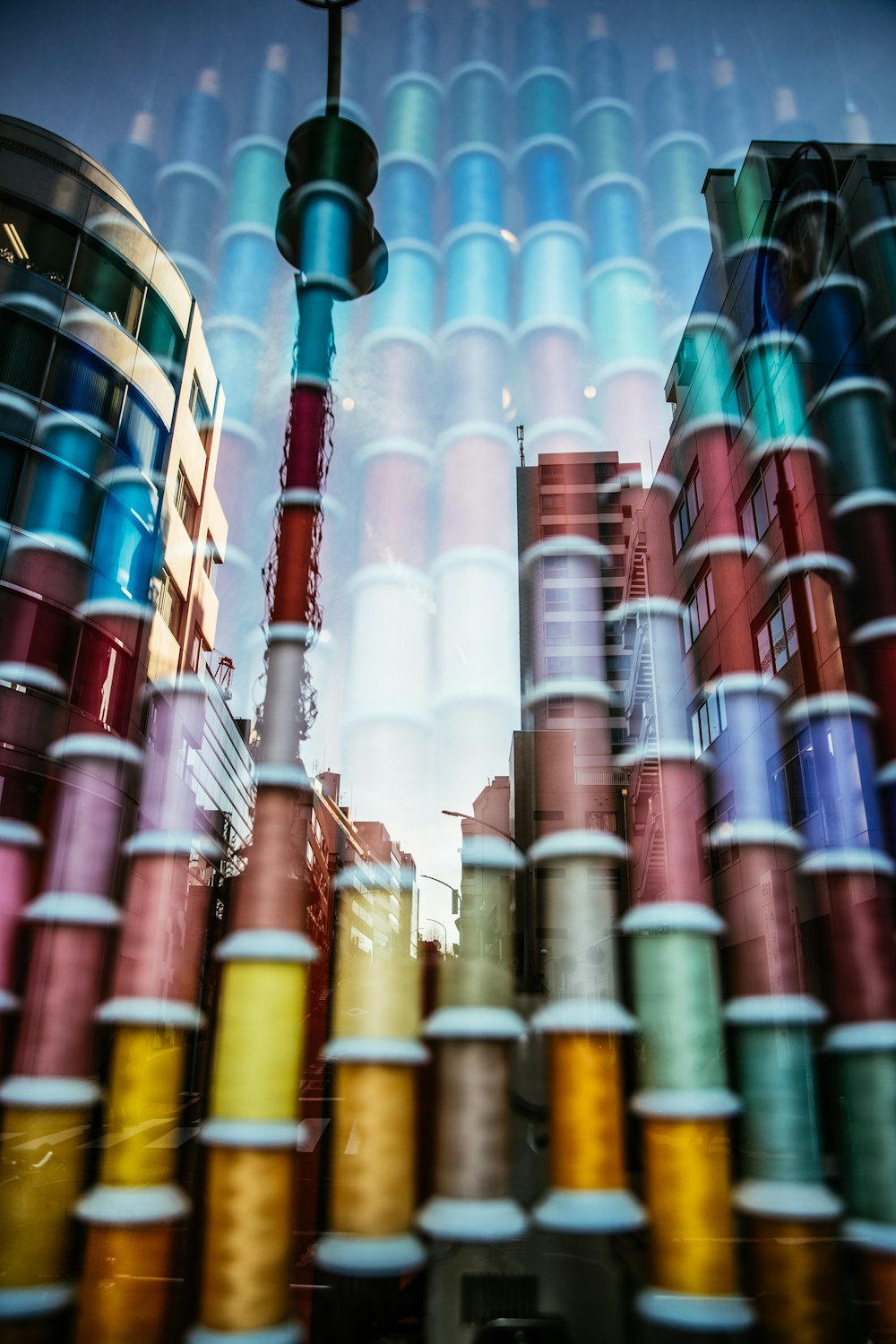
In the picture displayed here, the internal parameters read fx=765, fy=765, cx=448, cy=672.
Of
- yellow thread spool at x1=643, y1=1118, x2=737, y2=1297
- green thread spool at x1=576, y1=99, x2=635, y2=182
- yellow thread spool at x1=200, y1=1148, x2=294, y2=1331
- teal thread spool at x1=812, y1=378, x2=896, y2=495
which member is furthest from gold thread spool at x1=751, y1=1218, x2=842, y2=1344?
green thread spool at x1=576, y1=99, x2=635, y2=182

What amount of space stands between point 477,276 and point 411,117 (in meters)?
0.42

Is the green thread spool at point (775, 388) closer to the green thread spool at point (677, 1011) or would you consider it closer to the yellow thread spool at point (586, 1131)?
the green thread spool at point (677, 1011)

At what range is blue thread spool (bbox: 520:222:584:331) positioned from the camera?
1669mm

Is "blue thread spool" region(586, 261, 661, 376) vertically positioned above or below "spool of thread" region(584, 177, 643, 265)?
below

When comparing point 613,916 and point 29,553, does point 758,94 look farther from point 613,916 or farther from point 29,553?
point 29,553

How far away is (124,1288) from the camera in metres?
1.21

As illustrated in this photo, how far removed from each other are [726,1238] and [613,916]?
0.48 metres

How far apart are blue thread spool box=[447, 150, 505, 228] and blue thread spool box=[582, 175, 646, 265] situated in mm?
207

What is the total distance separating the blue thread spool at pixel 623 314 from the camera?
167 cm

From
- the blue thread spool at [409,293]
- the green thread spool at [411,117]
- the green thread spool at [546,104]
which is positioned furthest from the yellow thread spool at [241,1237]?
the green thread spool at [546,104]

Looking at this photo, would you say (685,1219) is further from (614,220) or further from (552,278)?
(614,220)

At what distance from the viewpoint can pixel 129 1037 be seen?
1.27 meters

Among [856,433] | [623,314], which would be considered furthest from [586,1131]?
[623,314]

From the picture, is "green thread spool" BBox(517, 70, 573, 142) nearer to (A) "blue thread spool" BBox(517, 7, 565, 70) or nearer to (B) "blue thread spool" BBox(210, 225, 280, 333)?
(A) "blue thread spool" BBox(517, 7, 565, 70)
